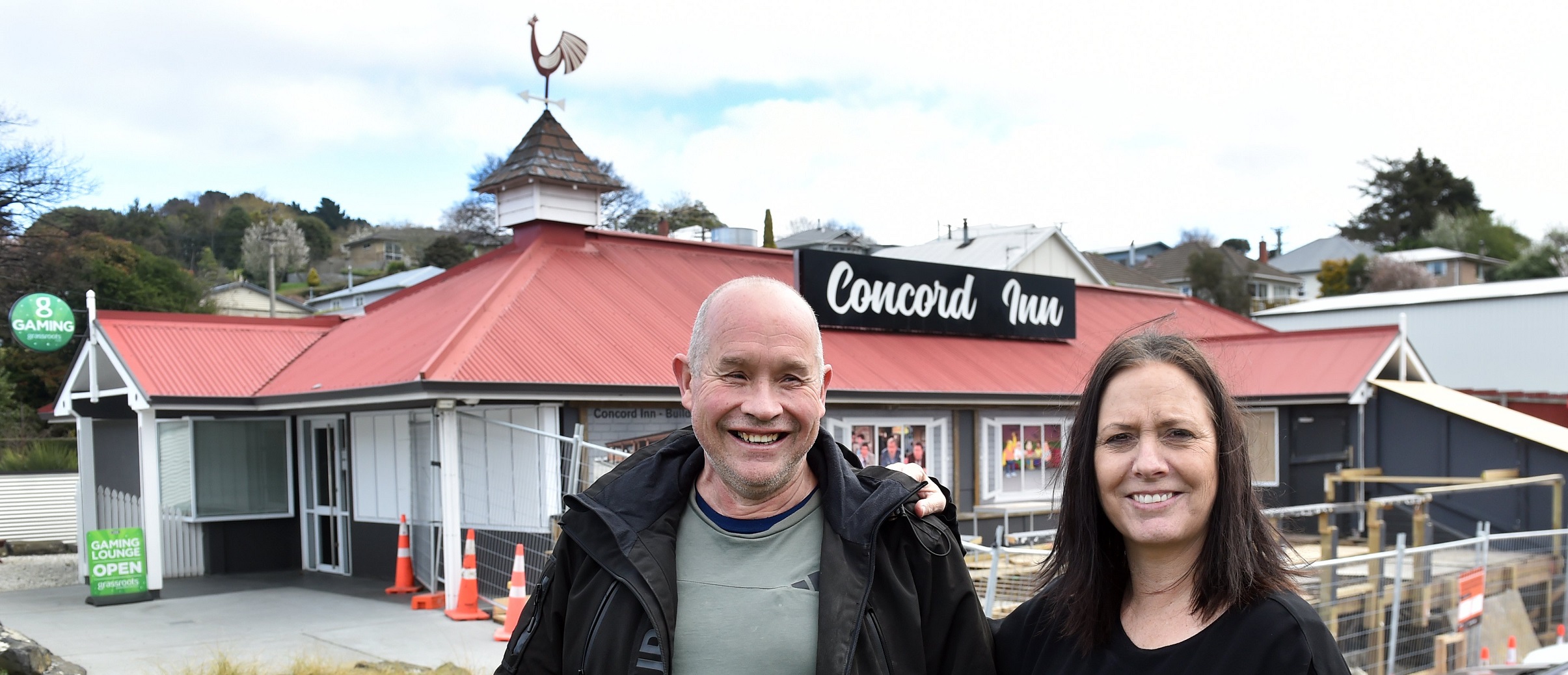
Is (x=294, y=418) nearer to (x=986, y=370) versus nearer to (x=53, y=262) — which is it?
(x=986, y=370)

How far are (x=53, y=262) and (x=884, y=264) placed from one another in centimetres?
2318

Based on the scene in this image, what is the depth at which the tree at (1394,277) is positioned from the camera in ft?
178

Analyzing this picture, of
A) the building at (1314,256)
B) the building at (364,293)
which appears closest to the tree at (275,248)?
the building at (364,293)

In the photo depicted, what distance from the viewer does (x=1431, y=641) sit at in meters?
10.2

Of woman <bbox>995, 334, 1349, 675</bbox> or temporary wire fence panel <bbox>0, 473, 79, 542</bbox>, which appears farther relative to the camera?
temporary wire fence panel <bbox>0, 473, 79, 542</bbox>

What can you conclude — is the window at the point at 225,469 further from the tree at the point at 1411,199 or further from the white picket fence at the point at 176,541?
the tree at the point at 1411,199

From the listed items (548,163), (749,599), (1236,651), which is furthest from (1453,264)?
(749,599)

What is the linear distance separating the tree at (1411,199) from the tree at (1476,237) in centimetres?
169

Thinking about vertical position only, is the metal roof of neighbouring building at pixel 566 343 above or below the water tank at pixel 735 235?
below

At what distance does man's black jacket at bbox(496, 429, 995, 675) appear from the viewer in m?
2.55

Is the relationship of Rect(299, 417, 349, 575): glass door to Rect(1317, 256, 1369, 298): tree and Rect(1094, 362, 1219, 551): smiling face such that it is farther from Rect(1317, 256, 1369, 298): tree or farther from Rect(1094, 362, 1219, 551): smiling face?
Rect(1317, 256, 1369, 298): tree

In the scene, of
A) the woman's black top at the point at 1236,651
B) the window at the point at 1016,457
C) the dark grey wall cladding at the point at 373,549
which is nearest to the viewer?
the woman's black top at the point at 1236,651

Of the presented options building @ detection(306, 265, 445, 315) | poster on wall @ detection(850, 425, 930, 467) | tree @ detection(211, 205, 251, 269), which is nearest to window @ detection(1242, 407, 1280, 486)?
poster on wall @ detection(850, 425, 930, 467)

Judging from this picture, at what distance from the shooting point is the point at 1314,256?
82938 mm
